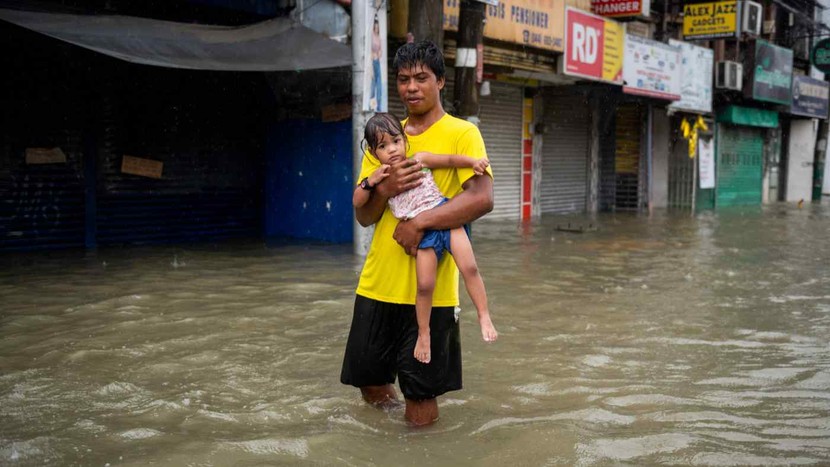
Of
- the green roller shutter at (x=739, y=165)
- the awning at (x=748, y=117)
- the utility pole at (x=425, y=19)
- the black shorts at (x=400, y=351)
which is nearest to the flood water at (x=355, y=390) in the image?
the black shorts at (x=400, y=351)

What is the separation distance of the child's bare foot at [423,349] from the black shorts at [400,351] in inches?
2.2

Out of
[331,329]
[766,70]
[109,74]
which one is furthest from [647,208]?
[331,329]

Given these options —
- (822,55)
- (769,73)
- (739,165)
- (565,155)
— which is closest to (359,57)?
(565,155)

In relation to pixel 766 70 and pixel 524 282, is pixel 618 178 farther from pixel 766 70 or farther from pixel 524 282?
pixel 524 282

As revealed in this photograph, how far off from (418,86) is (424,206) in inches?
20.1

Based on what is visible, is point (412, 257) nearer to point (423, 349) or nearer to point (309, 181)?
point (423, 349)

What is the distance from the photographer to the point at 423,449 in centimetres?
356

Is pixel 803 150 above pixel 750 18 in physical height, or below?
below

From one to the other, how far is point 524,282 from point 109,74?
19.6 feet

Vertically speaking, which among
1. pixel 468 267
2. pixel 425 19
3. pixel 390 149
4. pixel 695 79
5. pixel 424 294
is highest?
pixel 695 79

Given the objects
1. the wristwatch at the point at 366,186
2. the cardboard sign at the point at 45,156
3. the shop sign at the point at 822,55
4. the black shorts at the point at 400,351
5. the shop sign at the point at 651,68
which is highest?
the shop sign at the point at 822,55

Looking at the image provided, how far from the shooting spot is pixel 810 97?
28.0 metres

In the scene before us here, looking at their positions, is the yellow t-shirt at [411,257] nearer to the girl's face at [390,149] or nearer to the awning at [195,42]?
the girl's face at [390,149]

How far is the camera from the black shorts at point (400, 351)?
11.6 feet
